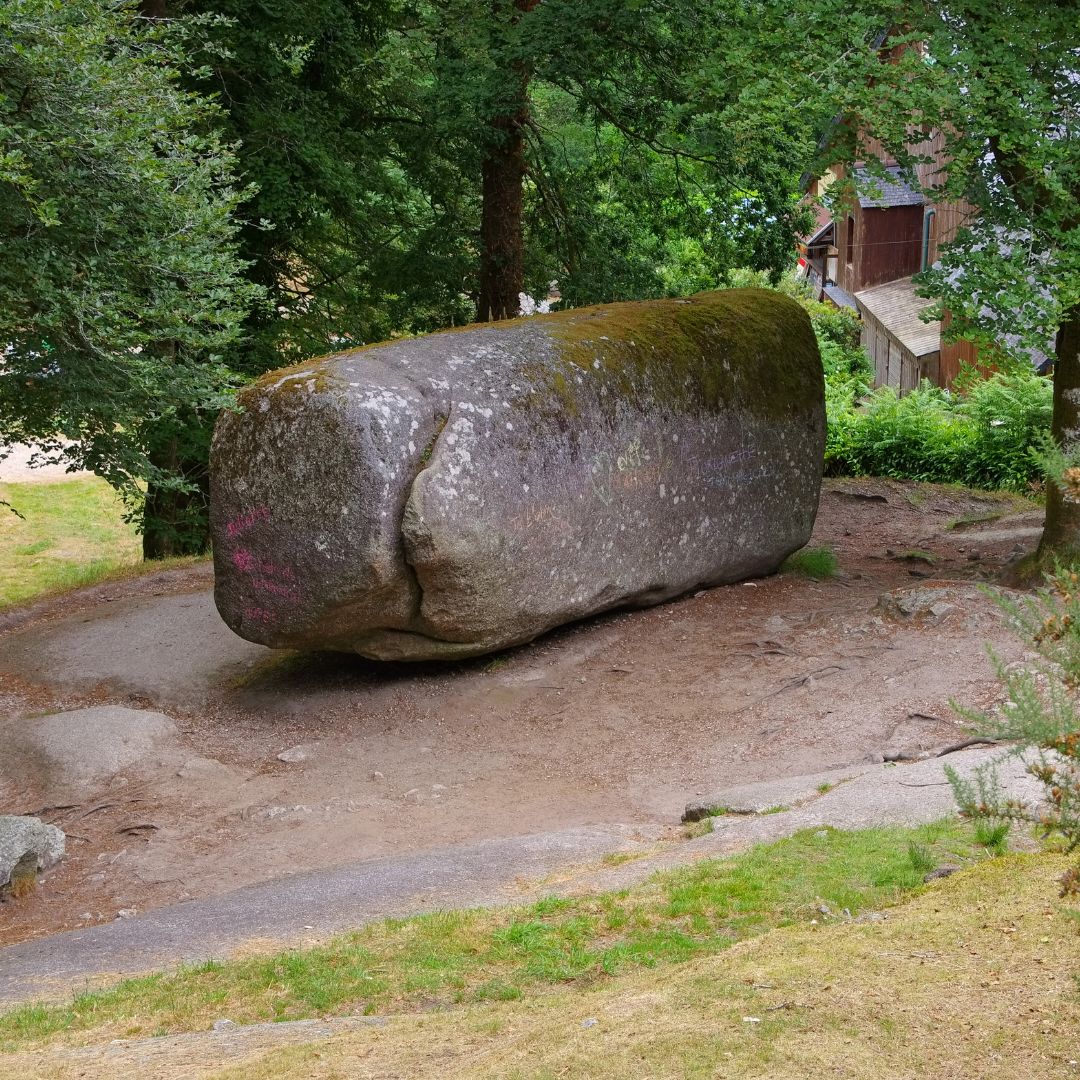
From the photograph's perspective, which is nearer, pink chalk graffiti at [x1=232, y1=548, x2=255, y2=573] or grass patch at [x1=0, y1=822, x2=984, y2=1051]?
grass patch at [x1=0, y1=822, x2=984, y2=1051]

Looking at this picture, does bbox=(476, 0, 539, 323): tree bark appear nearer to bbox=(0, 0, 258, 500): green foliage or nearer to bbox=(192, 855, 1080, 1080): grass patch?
bbox=(0, 0, 258, 500): green foliage

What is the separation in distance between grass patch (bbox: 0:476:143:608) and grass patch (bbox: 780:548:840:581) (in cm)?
1240

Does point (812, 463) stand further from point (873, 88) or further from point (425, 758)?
point (425, 758)

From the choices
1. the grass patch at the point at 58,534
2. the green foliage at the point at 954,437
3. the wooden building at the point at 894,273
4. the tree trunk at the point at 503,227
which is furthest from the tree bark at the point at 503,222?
the wooden building at the point at 894,273

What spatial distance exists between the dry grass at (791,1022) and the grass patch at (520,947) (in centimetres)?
38

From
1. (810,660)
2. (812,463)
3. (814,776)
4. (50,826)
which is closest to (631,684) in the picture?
(810,660)

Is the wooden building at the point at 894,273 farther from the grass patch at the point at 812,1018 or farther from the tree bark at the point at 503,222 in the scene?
the grass patch at the point at 812,1018

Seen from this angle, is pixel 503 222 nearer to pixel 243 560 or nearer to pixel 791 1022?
pixel 243 560

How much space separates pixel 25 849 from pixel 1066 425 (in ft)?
31.4

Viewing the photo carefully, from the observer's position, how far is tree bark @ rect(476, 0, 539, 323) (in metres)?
17.1

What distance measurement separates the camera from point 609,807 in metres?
9.12

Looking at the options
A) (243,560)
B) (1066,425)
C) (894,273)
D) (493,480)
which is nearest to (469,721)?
(493,480)

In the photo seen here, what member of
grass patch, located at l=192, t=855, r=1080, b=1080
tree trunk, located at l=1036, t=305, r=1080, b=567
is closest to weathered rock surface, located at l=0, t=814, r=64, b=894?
grass patch, located at l=192, t=855, r=1080, b=1080

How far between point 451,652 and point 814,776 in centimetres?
372
